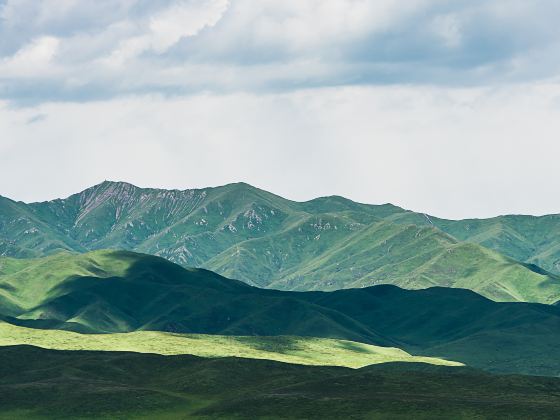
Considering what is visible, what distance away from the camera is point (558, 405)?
188m

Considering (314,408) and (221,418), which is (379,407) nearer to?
(314,408)

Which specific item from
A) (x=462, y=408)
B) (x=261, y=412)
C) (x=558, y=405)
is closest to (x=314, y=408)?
(x=261, y=412)

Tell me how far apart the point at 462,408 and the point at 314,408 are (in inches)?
1039

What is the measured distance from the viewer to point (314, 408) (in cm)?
19500

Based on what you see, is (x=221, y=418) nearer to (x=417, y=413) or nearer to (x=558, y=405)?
(x=417, y=413)

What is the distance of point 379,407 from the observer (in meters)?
192

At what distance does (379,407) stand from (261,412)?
2166 cm

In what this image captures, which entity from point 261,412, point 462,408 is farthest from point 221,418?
point 462,408

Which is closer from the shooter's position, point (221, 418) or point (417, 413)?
point (417, 413)

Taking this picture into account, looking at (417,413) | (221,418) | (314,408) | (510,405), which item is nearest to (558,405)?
(510,405)

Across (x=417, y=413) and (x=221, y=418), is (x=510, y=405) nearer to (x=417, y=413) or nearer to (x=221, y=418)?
(x=417, y=413)

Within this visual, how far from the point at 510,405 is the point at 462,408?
27.1ft

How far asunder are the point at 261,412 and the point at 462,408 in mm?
36204

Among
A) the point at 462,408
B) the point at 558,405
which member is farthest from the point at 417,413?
the point at 558,405
